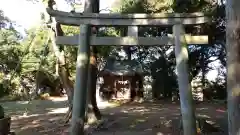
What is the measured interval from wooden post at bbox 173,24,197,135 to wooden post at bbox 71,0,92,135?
1.75 meters

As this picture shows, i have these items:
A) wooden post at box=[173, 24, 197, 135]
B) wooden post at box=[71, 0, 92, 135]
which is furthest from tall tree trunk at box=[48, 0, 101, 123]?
wooden post at box=[173, 24, 197, 135]

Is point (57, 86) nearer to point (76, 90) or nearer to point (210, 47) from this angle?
point (210, 47)

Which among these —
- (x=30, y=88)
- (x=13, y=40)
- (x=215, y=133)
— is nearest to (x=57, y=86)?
(x=30, y=88)

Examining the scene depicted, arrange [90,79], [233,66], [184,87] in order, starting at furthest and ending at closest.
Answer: [90,79]
[184,87]
[233,66]

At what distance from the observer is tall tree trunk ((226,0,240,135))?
13.9 feet

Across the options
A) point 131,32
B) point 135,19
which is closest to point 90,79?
point 131,32

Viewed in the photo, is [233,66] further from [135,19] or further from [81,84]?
[81,84]

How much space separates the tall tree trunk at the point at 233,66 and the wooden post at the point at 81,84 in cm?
273

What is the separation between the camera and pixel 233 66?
14.2 feet

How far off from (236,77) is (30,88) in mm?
21799

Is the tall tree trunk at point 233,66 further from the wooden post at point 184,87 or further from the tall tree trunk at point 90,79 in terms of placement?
the tall tree trunk at point 90,79

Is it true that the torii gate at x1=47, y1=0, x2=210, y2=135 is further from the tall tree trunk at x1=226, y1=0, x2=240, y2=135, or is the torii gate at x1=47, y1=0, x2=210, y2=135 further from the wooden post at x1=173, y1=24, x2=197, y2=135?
the tall tree trunk at x1=226, y1=0, x2=240, y2=135

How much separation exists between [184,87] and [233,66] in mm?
1681

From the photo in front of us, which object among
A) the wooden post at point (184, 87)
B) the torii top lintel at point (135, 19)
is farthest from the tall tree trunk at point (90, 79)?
the wooden post at point (184, 87)
